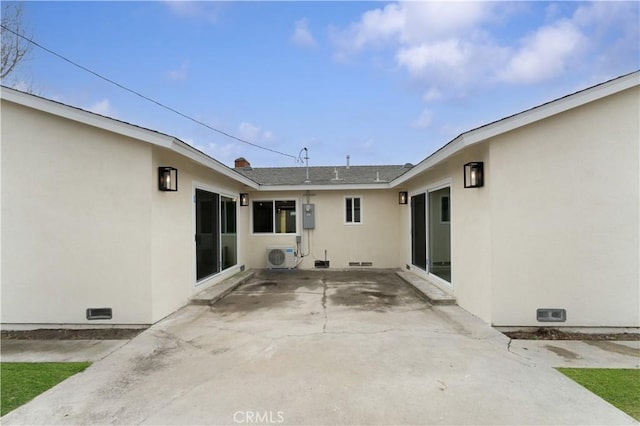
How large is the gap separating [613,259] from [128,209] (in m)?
6.98

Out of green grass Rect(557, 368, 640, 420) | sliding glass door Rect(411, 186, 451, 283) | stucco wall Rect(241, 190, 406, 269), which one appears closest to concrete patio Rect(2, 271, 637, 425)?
green grass Rect(557, 368, 640, 420)

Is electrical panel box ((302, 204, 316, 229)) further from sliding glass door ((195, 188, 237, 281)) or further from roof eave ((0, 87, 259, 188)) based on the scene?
roof eave ((0, 87, 259, 188))

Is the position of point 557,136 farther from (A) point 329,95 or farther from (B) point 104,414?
(A) point 329,95

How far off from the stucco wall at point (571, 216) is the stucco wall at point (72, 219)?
522 centimetres

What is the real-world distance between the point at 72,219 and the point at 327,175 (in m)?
8.02

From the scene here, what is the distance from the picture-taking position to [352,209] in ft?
33.4

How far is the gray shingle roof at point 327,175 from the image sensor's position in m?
10.2

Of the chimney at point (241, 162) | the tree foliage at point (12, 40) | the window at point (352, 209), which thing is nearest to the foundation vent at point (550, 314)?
the window at point (352, 209)

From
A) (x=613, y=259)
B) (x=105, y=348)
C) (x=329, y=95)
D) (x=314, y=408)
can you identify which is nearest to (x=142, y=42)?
(x=329, y=95)

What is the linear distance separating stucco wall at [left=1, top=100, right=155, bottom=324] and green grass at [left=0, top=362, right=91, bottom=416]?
4.24ft

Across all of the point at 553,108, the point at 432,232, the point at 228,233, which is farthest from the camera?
the point at 228,233

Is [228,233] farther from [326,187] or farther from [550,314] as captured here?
[550,314]

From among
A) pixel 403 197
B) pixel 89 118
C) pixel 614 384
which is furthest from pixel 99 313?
pixel 403 197

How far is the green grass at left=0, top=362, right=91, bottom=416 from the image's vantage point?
2.68m
